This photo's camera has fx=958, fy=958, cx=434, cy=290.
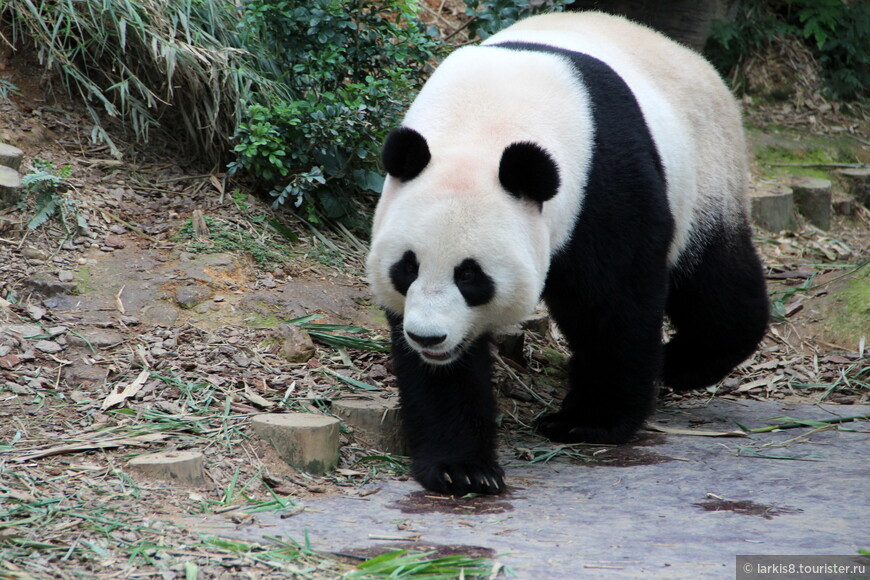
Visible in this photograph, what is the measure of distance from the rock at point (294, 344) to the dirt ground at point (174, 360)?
0.03 m

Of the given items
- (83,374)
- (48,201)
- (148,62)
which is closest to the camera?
(83,374)

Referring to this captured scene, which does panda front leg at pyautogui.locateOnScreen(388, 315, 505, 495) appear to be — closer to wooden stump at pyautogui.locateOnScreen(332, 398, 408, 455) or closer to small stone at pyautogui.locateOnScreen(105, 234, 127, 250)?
wooden stump at pyautogui.locateOnScreen(332, 398, 408, 455)

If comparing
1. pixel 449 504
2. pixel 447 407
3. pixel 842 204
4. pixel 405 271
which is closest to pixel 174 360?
pixel 447 407

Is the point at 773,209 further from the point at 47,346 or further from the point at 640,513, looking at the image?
the point at 47,346

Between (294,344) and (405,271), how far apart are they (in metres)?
1.31

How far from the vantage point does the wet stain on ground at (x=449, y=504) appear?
3660 mm

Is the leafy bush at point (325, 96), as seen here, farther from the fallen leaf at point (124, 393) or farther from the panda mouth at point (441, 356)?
the panda mouth at point (441, 356)

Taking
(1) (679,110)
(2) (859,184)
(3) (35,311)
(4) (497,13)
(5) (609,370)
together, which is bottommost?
(3) (35,311)

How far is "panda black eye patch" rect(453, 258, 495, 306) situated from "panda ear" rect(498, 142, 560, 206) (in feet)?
1.11

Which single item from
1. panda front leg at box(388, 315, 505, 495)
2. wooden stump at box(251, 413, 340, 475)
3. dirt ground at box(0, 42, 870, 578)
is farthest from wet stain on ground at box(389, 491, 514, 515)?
wooden stump at box(251, 413, 340, 475)

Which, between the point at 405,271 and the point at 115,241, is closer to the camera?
the point at 405,271

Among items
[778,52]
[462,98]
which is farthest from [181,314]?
[778,52]

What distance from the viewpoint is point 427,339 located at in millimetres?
3492

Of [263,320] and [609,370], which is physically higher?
[609,370]
